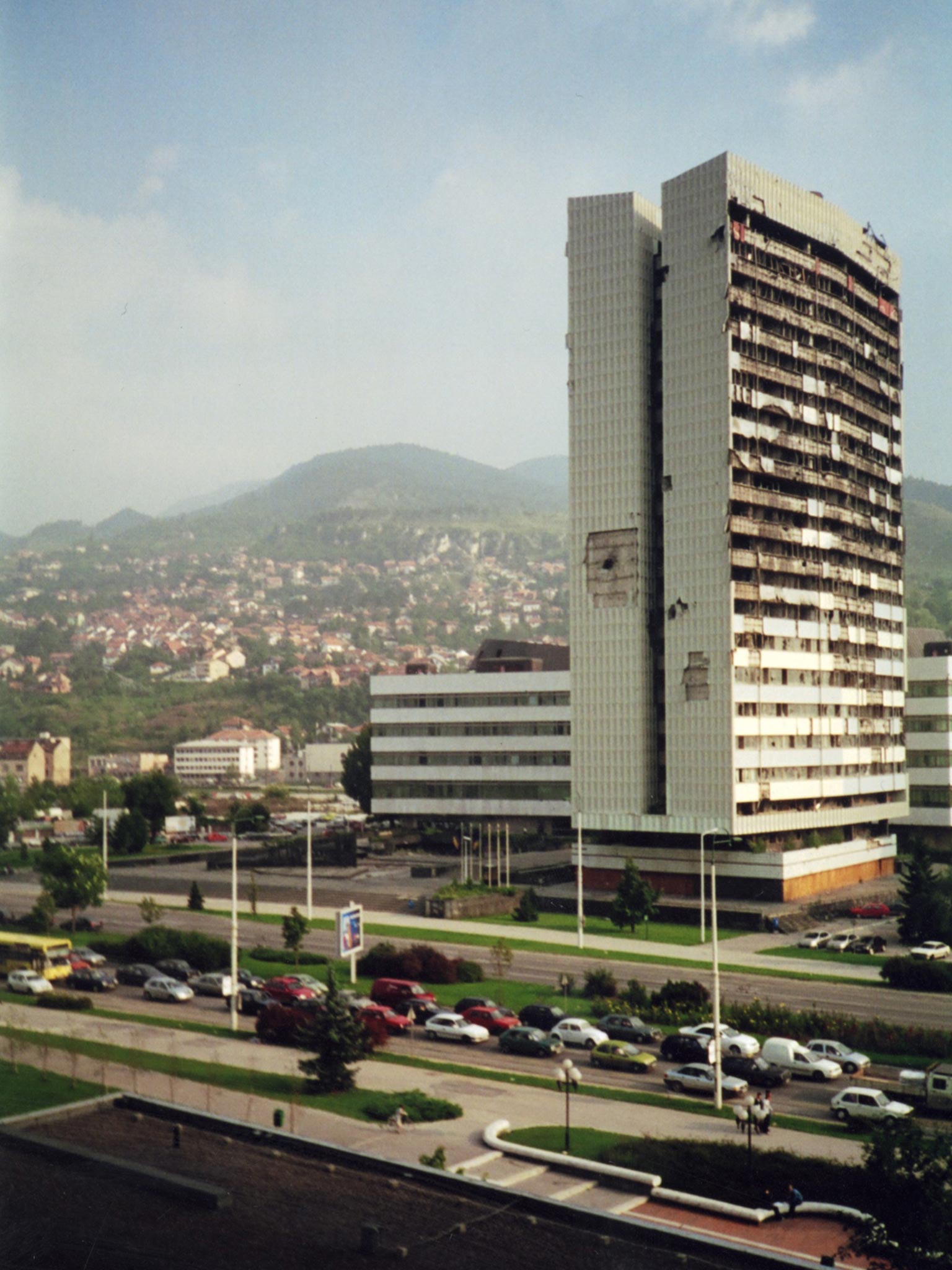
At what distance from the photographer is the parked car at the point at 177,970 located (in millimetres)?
55938

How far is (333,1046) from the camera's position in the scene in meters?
38.5

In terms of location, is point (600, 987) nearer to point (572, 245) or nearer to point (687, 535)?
point (687, 535)

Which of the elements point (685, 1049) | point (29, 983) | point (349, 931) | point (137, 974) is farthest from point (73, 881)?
point (685, 1049)

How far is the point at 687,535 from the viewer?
257 ft

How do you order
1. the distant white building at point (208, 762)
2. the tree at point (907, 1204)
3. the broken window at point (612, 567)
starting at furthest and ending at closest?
the distant white building at point (208, 762) → the broken window at point (612, 567) → the tree at point (907, 1204)

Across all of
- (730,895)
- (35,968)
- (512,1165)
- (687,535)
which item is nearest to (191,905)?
(35,968)

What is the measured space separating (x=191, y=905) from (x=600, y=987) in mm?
30898

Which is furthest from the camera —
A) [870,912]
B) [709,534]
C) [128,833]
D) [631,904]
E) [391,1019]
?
[128,833]

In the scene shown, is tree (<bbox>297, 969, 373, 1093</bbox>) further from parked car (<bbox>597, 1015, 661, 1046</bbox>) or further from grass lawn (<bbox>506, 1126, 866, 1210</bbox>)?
parked car (<bbox>597, 1015, 661, 1046</bbox>)

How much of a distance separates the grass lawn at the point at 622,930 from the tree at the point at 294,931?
47.3 ft

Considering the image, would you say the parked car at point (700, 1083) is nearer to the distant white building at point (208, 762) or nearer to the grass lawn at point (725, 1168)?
the grass lawn at point (725, 1168)

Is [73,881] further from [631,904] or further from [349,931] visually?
[631,904]

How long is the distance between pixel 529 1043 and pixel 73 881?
101 ft


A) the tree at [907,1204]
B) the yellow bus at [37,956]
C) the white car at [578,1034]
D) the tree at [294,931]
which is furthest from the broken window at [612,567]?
the tree at [907,1204]
